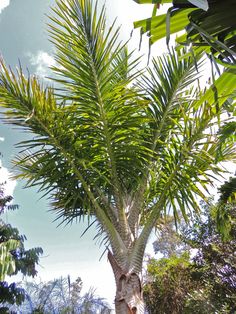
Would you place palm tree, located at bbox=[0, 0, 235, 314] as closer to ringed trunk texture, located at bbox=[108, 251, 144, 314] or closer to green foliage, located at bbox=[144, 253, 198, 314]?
ringed trunk texture, located at bbox=[108, 251, 144, 314]

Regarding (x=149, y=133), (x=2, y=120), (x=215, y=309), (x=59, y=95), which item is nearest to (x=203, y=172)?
(x=149, y=133)

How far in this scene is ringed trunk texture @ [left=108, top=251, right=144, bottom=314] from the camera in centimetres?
291

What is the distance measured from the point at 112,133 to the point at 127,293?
1809 mm

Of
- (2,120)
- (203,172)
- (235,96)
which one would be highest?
(2,120)

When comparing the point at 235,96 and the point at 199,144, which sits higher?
the point at 199,144

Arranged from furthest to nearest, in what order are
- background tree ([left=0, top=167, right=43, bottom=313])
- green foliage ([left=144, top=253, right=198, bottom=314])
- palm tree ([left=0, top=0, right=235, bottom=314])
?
1. green foliage ([left=144, top=253, right=198, bottom=314])
2. background tree ([left=0, top=167, right=43, bottom=313])
3. palm tree ([left=0, top=0, right=235, bottom=314])

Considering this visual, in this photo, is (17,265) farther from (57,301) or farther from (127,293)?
(127,293)

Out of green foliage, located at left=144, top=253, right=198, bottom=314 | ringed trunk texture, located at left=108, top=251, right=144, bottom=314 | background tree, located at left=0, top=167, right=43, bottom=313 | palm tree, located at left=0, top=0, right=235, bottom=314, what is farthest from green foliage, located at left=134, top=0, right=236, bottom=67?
green foliage, located at left=144, top=253, right=198, bottom=314

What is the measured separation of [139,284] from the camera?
312cm

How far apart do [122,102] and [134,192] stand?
1255mm

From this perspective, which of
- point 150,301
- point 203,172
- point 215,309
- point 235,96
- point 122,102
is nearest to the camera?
point 235,96

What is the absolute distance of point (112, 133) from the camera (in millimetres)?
3568

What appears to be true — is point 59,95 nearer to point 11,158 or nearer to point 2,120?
point 2,120

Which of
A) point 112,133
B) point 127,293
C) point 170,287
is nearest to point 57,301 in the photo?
point 170,287
